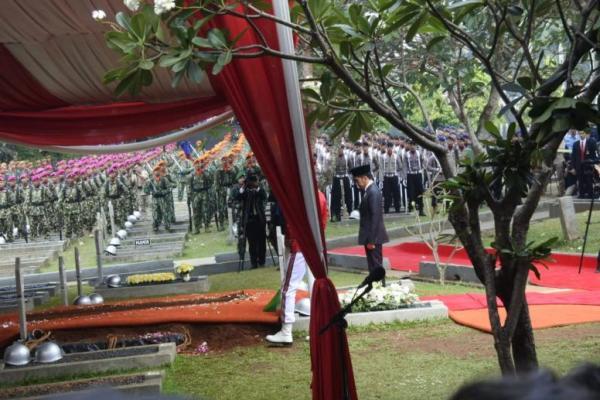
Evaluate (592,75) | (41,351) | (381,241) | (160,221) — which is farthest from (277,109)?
(160,221)

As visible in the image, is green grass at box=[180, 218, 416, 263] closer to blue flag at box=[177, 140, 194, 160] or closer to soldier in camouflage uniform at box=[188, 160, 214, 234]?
soldier in camouflage uniform at box=[188, 160, 214, 234]

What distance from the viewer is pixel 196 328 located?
7.68 metres

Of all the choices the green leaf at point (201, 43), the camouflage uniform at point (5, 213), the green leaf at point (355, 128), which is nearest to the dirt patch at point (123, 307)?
the green leaf at point (355, 128)

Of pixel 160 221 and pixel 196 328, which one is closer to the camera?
pixel 196 328

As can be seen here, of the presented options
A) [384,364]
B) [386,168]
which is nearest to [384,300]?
[384,364]

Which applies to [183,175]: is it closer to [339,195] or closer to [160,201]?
[160,201]

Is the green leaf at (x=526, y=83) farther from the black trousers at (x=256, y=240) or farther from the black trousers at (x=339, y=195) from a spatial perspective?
the black trousers at (x=339, y=195)

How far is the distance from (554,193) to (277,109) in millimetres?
17651

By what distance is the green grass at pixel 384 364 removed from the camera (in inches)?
225

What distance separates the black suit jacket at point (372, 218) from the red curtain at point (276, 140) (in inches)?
195

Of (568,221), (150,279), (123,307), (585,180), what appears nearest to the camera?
(123,307)

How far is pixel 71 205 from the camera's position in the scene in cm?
1950

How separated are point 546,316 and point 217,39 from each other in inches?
212

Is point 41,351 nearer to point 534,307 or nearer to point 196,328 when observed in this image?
point 196,328
